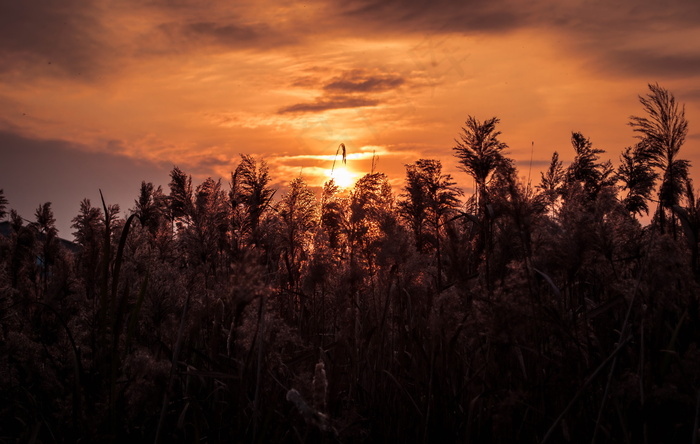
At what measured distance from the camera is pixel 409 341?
3316mm

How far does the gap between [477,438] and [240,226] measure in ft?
9.76

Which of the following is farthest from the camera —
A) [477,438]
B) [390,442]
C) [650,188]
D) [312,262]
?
[650,188]

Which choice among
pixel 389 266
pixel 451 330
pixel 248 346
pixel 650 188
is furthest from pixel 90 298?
pixel 650 188

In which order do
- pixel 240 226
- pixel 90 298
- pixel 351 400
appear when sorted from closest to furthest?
pixel 351 400 → pixel 90 298 → pixel 240 226

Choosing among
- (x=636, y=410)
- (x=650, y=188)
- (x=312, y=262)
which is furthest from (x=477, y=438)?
(x=650, y=188)

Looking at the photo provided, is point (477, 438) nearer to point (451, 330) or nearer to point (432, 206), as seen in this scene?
point (451, 330)

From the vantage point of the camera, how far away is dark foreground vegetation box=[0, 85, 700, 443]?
6.49ft

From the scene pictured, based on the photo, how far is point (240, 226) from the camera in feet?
15.6

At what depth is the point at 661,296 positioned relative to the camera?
1985mm

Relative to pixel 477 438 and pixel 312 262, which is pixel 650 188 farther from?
pixel 477 438

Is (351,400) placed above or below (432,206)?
below

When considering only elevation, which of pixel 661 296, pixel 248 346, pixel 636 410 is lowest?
pixel 636 410

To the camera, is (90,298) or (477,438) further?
(90,298)

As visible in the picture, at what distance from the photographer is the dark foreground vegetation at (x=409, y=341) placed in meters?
1.98
